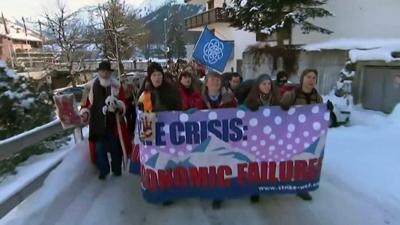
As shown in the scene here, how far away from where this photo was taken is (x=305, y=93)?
4.81 m

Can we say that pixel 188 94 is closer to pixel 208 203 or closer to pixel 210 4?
pixel 208 203

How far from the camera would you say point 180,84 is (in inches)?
213

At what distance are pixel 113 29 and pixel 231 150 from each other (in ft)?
120

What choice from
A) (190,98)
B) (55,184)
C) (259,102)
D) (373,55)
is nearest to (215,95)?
(190,98)

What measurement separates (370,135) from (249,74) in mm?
12615

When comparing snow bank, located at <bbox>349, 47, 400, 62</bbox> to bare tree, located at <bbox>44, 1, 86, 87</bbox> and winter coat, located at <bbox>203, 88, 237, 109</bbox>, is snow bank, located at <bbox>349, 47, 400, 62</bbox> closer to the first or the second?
winter coat, located at <bbox>203, 88, 237, 109</bbox>

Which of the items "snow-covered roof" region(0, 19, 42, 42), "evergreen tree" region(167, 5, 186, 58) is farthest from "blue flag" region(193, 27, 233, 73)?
"snow-covered roof" region(0, 19, 42, 42)

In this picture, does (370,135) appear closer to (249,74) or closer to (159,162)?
(159,162)

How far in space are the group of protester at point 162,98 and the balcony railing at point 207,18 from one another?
21.4 meters

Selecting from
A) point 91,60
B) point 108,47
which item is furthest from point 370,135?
point 91,60

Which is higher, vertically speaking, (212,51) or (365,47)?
(212,51)

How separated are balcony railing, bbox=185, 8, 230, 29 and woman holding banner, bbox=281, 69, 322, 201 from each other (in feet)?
72.3

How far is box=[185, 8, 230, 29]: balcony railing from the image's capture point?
29.3 metres

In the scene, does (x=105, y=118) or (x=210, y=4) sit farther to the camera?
(x=210, y=4)
